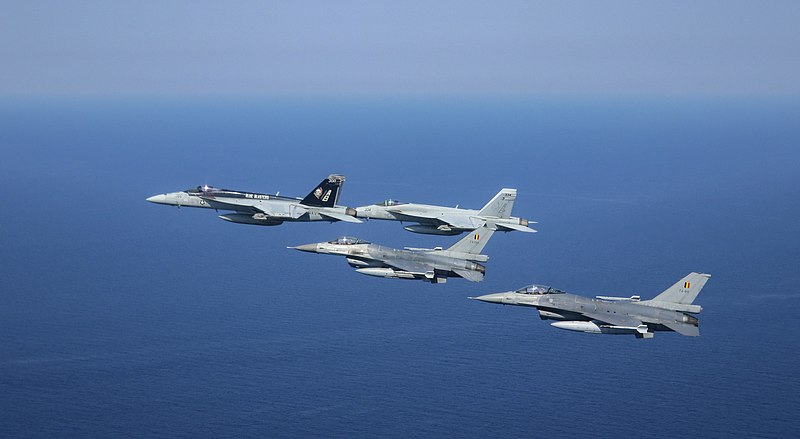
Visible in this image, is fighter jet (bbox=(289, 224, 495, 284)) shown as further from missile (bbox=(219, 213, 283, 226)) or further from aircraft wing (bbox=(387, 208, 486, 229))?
aircraft wing (bbox=(387, 208, 486, 229))

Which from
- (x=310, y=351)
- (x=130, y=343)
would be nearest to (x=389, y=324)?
(x=310, y=351)

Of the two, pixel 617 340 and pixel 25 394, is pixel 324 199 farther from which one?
pixel 617 340

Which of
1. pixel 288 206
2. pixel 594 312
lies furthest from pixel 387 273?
pixel 594 312

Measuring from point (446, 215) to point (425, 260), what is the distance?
21.0 meters

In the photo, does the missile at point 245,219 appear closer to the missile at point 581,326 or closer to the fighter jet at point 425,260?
the fighter jet at point 425,260

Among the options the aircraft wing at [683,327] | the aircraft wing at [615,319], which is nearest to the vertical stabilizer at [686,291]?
the aircraft wing at [683,327]

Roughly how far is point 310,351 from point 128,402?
111ft

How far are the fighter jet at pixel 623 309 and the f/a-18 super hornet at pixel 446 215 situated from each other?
86.0 ft

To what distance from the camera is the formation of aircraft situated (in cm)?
10806

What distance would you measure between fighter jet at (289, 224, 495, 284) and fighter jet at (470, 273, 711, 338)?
672 cm

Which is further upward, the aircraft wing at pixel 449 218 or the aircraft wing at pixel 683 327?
the aircraft wing at pixel 449 218

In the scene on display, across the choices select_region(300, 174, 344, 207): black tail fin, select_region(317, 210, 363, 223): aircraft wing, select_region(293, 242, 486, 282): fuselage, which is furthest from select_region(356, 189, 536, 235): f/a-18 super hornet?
select_region(293, 242, 486, 282): fuselage

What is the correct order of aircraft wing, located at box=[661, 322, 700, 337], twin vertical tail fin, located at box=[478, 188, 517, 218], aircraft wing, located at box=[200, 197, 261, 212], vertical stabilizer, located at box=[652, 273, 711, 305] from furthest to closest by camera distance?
twin vertical tail fin, located at box=[478, 188, 517, 218] → aircraft wing, located at box=[200, 197, 261, 212] → vertical stabilizer, located at box=[652, 273, 711, 305] → aircraft wing, located at box=[661, 322, 700, 337]

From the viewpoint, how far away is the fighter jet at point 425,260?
114750 mm
